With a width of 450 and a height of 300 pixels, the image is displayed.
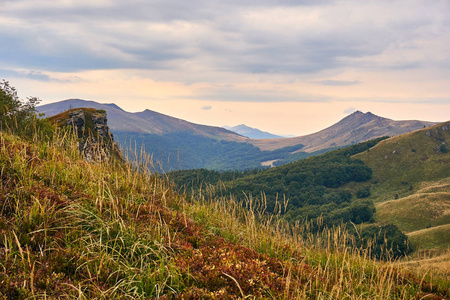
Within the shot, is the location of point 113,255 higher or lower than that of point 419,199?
higher

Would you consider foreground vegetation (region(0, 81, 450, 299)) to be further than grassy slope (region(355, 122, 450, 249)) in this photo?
No

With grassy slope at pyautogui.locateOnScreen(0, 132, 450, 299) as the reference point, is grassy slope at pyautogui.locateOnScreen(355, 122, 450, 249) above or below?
below

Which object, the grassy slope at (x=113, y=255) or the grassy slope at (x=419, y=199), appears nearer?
the grassy slope at (x=113, y=255)

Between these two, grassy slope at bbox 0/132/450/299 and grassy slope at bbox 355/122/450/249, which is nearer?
grassy slope at bbox 0/132/450/299

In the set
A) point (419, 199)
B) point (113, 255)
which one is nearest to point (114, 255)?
point (113, 255)

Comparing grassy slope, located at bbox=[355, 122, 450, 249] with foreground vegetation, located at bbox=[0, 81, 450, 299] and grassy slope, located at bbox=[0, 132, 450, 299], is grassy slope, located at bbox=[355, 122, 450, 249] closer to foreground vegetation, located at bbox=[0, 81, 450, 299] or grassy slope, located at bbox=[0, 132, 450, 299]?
grassy slope, located at bbox=[0, 132, 450, 299]

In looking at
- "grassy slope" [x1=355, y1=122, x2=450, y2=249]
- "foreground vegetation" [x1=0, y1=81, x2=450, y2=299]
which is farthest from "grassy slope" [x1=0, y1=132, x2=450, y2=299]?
"grassy slope" [x1=355, y1=122, x2=450, y2=249]

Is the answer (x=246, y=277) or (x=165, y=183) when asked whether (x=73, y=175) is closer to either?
(x=165, y=183)

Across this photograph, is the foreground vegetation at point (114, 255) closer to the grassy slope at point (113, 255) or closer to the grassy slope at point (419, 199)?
the grassy slope at point (113, 255)

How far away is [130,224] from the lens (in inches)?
219

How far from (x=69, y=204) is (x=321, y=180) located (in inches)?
8189

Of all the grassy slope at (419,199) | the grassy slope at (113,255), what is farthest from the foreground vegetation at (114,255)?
the grassy slope at (419,199)

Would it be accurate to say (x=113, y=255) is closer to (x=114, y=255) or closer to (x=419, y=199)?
(x=114, y=255)

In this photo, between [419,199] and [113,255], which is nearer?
[113,255]
